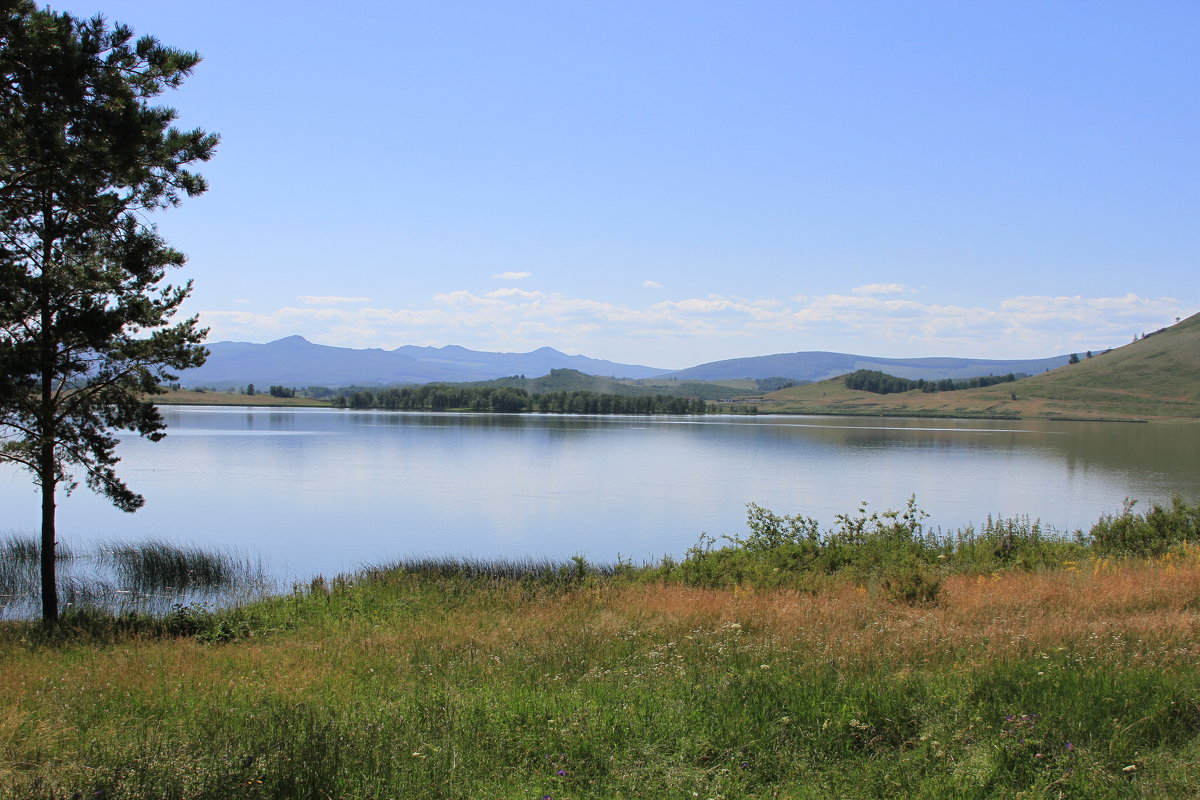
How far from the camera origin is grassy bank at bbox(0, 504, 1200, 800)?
182 inches

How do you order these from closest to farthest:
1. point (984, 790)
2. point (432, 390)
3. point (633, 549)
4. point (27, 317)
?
point (984, 790) → point (27, 317) → point (633, 549) → point (432, 390)

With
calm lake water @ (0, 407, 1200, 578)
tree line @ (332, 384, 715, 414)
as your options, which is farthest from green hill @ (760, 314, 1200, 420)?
calm lake water @ (0, 407, 1200, 578)

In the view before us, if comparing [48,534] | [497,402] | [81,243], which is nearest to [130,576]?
[48,534]

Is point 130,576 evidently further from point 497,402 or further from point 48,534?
point 497,402

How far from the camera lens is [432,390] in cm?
17375

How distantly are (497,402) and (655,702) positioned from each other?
528 ft

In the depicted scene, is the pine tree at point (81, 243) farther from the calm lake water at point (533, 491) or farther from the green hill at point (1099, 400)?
the green hill at point (1099, 400)

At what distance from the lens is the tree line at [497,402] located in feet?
550

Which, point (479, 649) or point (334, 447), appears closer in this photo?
point (479, 649)

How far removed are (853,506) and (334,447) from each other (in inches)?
1778

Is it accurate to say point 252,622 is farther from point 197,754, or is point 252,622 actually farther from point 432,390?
point 432,390

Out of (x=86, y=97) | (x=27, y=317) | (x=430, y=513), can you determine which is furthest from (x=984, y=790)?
(x=430, y=513)

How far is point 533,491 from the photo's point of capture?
39.4 meters

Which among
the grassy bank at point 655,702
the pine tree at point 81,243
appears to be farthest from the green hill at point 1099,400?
the pine tree at point 81,243
